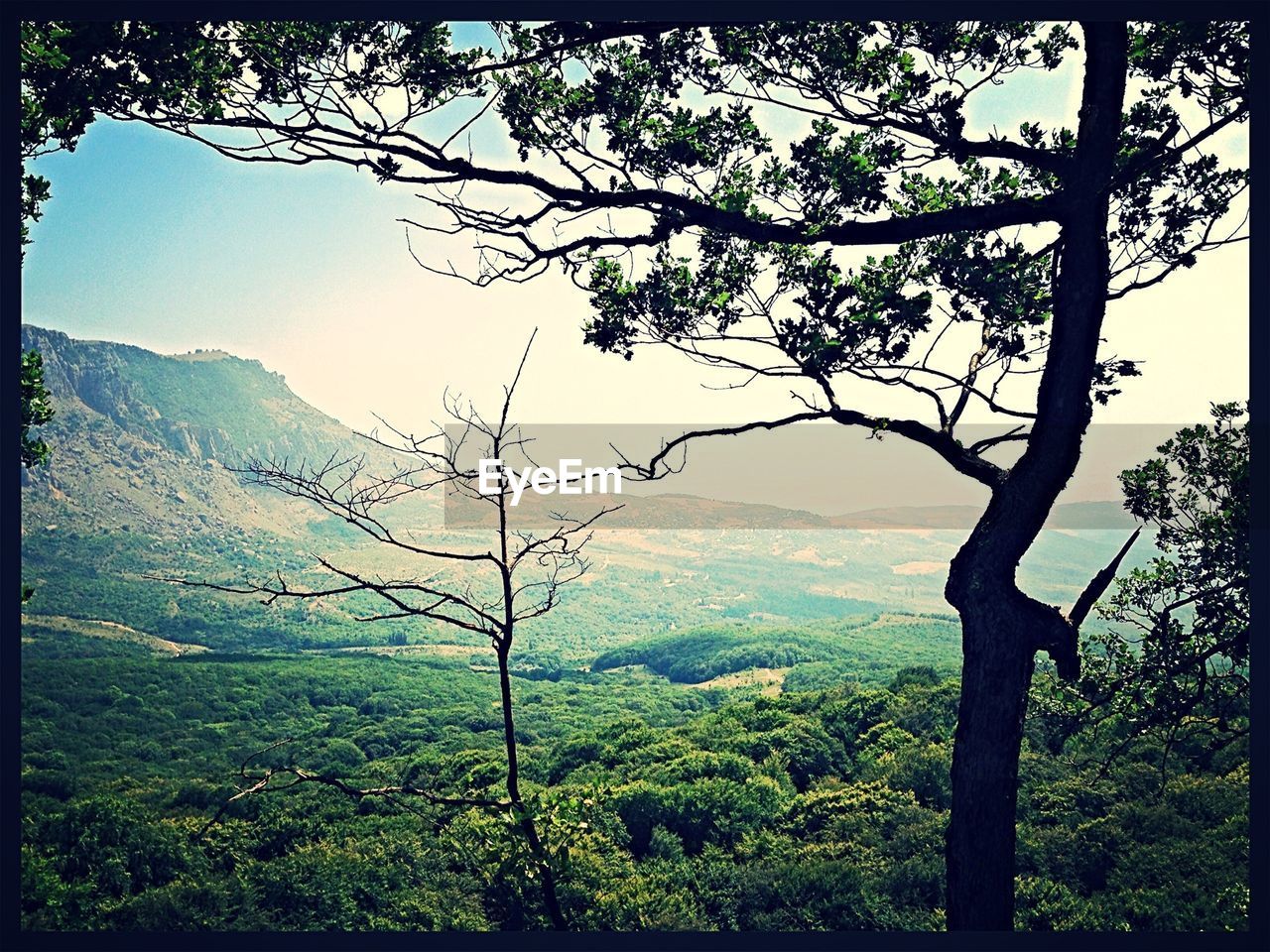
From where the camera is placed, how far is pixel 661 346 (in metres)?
3.38

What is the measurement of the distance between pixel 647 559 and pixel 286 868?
10.6 metres

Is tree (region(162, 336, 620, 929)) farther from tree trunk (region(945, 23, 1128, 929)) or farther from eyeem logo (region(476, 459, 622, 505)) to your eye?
tree trunk (region(945, 23, 1128, 929))

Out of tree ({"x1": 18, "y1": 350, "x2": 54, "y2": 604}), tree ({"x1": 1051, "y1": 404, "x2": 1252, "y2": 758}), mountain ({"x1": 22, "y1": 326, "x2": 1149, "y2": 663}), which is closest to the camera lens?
tree ({"x1": 18, "y1": 350, "x2": 54, "y2": 604})

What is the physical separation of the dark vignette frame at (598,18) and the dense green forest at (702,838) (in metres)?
A: 0.49

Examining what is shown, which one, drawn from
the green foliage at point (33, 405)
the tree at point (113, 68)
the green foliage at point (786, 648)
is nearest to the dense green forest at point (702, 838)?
the green foliage at point (33, 405)

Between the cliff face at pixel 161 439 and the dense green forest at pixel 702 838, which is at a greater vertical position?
the cliff face at pixel 161 439

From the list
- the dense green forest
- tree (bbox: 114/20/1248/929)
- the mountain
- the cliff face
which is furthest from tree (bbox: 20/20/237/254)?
the cliff face

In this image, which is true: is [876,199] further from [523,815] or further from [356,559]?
[356,559]

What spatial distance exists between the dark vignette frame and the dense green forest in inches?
19.2

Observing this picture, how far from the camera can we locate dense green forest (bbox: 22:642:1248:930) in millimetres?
3465

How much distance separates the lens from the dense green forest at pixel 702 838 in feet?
11.4

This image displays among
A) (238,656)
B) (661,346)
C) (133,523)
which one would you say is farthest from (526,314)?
(133,523)

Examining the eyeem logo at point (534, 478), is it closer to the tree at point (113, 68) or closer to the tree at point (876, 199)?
the tree at point (876, 199)

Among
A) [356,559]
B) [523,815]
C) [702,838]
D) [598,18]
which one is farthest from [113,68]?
[356,559]
